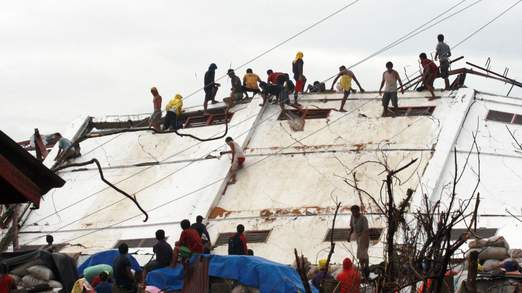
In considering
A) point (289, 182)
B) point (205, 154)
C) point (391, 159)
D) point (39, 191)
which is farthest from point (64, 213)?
point (39, 191)

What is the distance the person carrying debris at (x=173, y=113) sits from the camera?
96.4 ft

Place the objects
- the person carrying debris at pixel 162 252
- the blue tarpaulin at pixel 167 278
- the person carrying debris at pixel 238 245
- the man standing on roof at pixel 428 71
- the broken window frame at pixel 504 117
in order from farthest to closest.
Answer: the man standing on roof at pixel 428 71
the broken window frame at pixel 504 117
the person carrying debris at pixel 238 245
the person carrying debris at pixel 162 252
the blue tarpaulin at pixel 167 278

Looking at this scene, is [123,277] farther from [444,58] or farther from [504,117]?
[444,58]

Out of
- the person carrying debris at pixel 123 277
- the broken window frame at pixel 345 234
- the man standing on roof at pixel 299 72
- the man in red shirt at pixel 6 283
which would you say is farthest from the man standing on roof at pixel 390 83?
the man in red shirt at pixel 6 283

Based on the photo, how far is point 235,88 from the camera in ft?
98.2

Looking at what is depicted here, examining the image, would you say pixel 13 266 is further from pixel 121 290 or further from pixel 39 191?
pixel 39 191

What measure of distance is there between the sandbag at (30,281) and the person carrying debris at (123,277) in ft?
3.80

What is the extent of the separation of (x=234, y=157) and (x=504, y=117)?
6.18 m

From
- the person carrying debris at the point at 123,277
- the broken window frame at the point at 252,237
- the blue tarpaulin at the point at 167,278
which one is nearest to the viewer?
the person carrying debris at the point at 123,277

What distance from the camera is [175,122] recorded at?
2950 cm

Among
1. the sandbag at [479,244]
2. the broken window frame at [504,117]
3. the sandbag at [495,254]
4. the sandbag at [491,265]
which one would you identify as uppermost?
the broken window frame at [504,117]

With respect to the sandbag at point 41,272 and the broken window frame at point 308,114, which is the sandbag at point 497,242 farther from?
the broken window frame at point 308,114

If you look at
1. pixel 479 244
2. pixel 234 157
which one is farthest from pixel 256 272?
pixel 234 157

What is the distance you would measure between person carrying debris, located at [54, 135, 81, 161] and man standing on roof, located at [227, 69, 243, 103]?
4.22m
